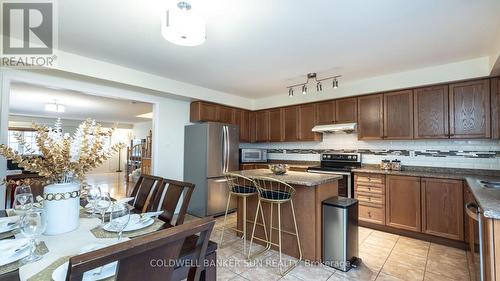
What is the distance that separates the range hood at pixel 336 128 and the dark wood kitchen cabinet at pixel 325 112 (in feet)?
0.34

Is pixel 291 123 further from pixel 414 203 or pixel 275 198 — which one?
pixel 275 198

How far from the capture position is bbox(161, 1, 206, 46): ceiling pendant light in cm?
165

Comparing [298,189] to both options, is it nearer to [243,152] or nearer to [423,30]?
[423,30]

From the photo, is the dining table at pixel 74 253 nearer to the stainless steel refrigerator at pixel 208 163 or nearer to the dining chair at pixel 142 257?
the dining chair at pixel 142 257

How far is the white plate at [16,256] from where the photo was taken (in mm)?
971

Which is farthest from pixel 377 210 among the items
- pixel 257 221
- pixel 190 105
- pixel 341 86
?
pixel 190 105

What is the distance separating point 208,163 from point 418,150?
338 cm

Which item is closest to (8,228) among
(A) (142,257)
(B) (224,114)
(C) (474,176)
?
(A) (142,257)

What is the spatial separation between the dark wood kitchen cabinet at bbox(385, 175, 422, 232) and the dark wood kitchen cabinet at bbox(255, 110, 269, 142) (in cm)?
261

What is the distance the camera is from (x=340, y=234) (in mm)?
2338

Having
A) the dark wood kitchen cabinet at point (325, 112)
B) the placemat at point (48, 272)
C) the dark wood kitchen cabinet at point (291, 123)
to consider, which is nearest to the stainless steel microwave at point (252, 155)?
the dark wood kitchen cabinet at point (291, 123)

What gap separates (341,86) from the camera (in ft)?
13.4

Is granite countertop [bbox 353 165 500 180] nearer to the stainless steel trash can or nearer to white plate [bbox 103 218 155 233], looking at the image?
the stainless steel trash can

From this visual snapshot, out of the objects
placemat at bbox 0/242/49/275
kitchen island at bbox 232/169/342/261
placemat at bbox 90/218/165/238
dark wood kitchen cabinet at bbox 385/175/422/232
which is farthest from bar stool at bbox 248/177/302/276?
placemat at bbox 0/242/49/275
